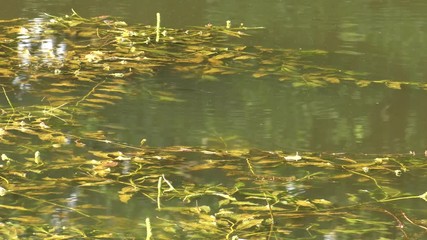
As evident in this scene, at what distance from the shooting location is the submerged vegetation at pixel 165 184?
2.16 m

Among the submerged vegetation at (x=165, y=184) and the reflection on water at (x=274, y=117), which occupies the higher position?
the submerged vegetation at (x=165, y=184)

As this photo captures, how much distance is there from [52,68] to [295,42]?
975 millimetres

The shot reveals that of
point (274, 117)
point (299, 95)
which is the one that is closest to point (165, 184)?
point (274, 117)

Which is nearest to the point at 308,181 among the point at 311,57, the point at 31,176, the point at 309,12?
the point at 31,176

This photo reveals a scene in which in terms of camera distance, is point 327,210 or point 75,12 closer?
point 327,210

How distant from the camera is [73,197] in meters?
2.32

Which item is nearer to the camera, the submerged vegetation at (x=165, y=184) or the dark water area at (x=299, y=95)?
the submerged vegetation at (x=165, y=184)

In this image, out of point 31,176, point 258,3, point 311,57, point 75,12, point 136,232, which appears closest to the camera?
point 136,232

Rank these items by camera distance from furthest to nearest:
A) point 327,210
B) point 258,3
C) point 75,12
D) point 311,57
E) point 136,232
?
point 258,3 < point 75,12 < point 311,57 < point 327,210 < point 136,232

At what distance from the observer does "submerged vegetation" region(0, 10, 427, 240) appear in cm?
216

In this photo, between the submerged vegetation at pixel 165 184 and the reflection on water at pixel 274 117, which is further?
the reflection on water at pixel 274 117

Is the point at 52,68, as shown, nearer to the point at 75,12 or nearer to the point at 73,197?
the point at 75,12

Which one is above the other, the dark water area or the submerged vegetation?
the submerged vegetation

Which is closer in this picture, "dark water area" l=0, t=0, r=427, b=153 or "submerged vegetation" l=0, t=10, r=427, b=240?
"submerged vegetation" l=0, t=10, r=427, b=240
